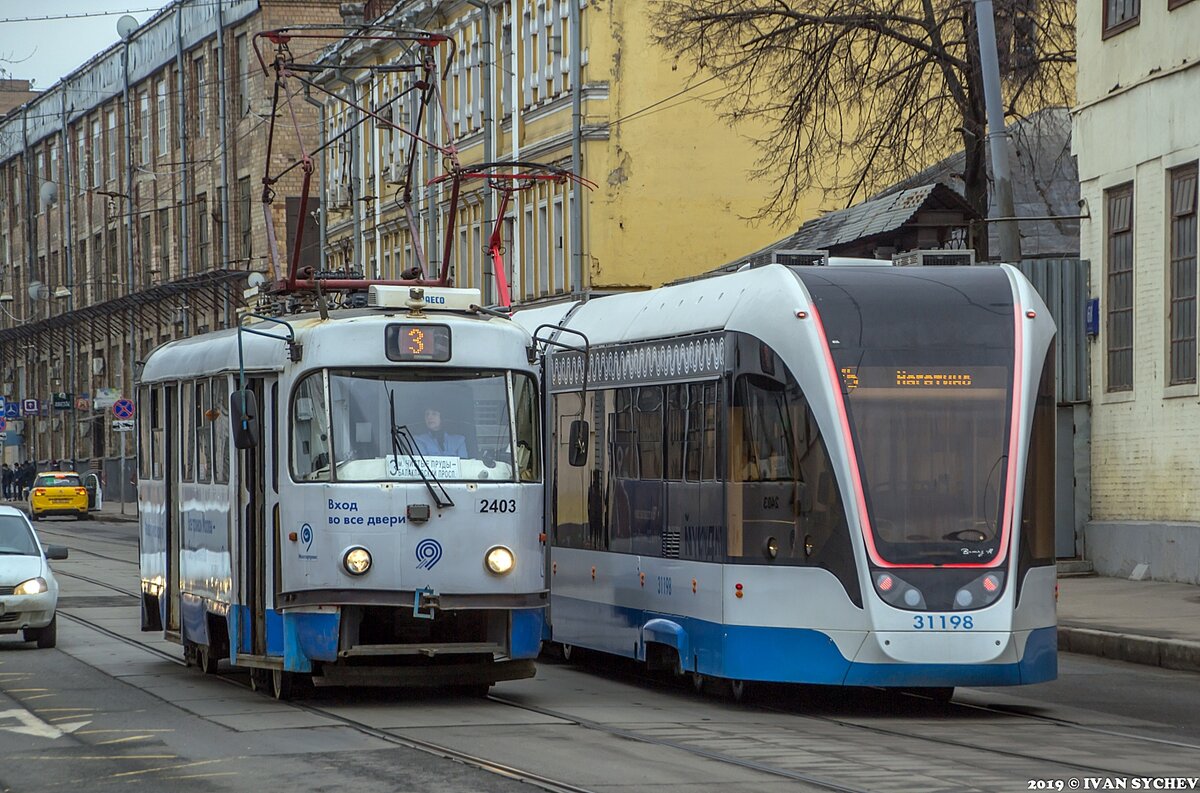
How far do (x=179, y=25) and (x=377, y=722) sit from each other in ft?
195

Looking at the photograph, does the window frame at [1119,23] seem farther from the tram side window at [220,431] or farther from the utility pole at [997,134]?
A: the tram side window at [220,431]

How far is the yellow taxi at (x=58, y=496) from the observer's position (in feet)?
202

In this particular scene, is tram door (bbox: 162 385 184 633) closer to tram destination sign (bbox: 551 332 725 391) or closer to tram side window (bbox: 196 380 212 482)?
tram side window (bbox: 196 380 212 482)

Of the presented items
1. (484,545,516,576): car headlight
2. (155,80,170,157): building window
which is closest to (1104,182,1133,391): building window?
(484,545,516,576): car headlight

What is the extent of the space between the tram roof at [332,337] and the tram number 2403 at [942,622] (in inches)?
128

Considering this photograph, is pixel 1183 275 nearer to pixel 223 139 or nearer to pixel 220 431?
pixel 220 431

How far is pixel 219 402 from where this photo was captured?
1652cm

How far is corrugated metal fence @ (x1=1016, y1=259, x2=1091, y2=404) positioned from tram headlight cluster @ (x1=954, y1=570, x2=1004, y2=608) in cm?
1385

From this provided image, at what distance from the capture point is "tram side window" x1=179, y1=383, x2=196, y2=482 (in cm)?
1728

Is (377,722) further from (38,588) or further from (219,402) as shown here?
(38,588)

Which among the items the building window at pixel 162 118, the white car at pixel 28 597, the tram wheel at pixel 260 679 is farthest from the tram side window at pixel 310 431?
the building window at pixel 162 118

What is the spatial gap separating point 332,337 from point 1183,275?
13.5 meters

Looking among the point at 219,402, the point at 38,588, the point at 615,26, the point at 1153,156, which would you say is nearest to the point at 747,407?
the point at 219,402

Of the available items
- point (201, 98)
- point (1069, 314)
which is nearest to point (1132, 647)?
point (1069, 314)
